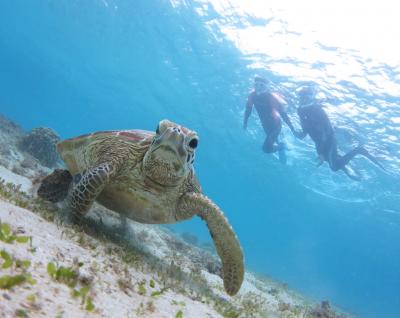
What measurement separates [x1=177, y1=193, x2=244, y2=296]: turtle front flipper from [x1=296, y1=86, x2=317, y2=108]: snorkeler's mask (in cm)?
1916

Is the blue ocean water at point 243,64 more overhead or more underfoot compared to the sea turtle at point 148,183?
more overhead

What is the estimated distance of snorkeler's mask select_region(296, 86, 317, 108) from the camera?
22881 mm

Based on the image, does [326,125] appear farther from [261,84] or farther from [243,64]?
[243,64]

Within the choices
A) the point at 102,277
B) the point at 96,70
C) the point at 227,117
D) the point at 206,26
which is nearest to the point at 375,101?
the point at 206,26

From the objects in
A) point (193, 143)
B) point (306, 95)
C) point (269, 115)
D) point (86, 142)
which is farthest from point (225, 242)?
point (306, 95)

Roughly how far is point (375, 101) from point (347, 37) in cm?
484

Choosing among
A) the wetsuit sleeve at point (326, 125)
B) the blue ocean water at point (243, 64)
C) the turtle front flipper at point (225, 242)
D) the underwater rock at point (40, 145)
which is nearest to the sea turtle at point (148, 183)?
the turtle front flipper at point (225, 242)

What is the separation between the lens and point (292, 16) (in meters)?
19.8

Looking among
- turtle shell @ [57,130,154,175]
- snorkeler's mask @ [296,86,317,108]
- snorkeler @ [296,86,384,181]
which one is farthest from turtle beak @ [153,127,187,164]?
snorkeler's mask @ [296,86,317,108]

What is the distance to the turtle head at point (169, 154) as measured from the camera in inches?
183

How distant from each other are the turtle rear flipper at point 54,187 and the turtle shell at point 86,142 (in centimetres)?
48

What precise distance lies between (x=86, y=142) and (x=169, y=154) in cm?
231

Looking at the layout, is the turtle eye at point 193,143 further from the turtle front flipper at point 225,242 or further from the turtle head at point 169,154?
the turtle front flipper at point 225,242

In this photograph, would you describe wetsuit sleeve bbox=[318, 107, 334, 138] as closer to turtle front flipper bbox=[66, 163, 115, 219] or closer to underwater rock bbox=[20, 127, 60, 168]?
underwater rock bbox=[20, 127, 60, 168]
